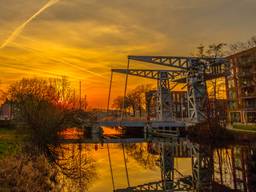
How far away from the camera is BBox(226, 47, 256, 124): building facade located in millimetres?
47844

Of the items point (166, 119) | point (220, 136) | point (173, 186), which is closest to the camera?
point (173, 186)

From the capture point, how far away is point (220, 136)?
32031 millimetres

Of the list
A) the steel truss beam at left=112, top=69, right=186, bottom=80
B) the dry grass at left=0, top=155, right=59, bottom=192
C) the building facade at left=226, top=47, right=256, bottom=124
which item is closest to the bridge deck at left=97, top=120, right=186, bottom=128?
the steel truss beam at left=112, top=69, right=186, bottom=80

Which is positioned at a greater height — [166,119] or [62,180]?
[166,119]

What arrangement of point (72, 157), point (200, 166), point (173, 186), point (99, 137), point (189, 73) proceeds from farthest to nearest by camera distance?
point (99, 137) → point (189, 73) → point (72, 157) → point (200, 166) → point (173, 186)

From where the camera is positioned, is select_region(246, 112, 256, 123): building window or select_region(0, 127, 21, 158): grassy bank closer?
select_region(0, 127, 21, 158): grassy bank

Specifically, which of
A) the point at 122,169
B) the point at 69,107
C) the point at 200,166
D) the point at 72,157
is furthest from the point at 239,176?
the point at 69,107

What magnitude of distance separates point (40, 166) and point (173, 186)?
7.15 m

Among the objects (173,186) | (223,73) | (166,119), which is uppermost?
(223,73)

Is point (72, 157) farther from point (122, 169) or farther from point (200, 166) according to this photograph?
point (200, 166)

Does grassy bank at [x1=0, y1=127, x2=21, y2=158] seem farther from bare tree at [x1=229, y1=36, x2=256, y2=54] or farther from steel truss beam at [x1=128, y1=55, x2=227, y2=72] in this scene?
bare tree at [x1=229, y1=36, x2=256, y2=54]

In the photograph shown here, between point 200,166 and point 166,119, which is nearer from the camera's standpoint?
point 200,166

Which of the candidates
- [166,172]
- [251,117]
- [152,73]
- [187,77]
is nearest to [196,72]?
[187,77]

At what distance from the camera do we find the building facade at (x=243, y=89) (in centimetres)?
4784
